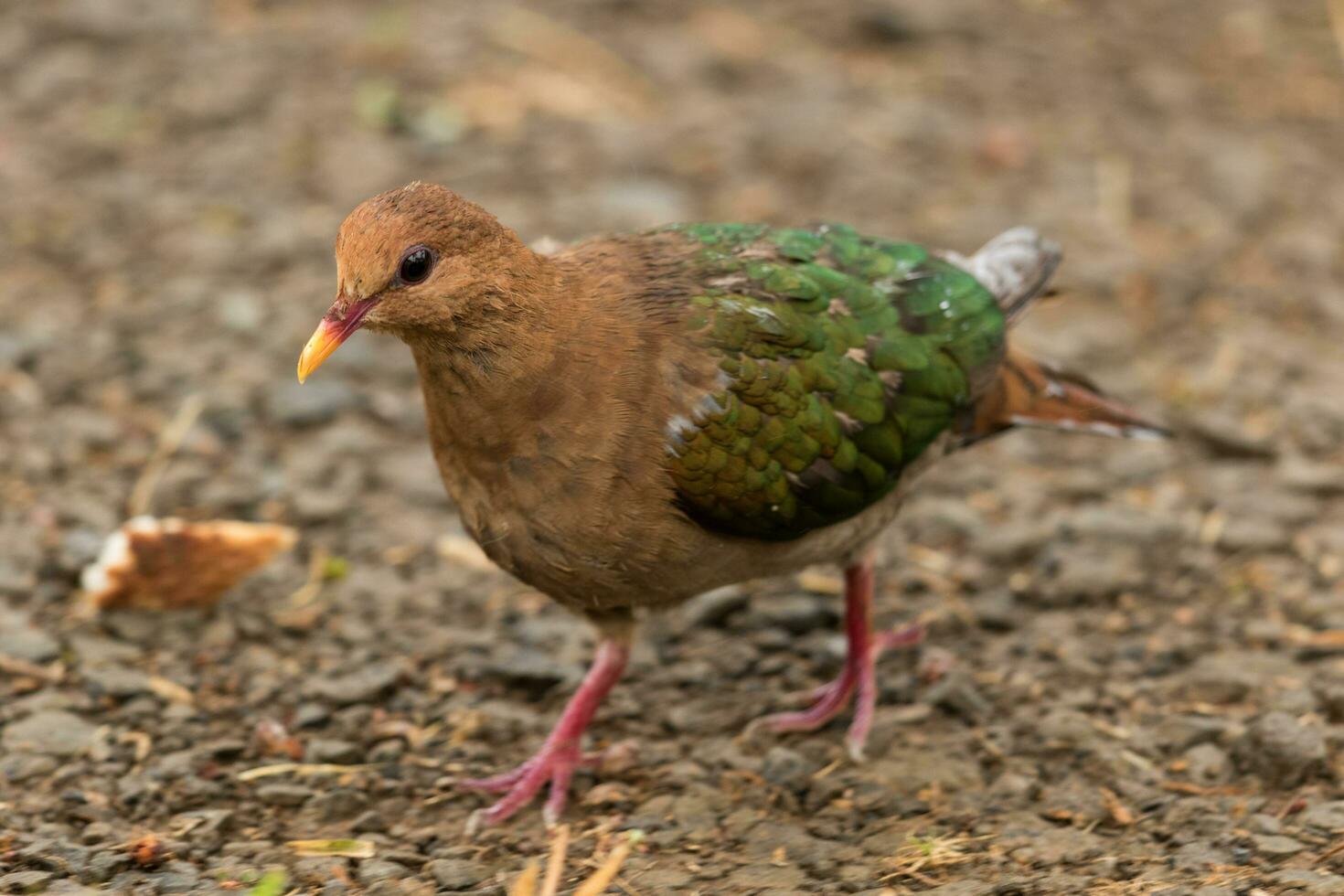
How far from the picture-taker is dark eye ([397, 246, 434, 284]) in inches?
159

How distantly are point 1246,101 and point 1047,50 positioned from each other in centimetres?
105

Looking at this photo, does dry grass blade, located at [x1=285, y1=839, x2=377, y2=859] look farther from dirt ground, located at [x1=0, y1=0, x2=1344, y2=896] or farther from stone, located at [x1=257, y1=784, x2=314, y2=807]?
stone, located at [x1=257, y1=784, x2=314, y2=807]

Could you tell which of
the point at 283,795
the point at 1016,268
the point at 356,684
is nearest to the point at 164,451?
the point at 356,684

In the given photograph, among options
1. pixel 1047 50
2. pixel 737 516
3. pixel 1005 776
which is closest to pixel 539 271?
pixel 737 516

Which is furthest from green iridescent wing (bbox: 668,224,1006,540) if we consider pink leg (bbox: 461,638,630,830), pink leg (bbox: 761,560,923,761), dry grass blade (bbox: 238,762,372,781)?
dry grass blade (bbox: 238,762,372,781)

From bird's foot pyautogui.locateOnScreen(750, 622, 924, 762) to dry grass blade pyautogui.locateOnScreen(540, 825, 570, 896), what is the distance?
894mm

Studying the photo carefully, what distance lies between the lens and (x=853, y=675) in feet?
16.8

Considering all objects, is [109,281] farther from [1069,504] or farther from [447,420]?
[1069,504]

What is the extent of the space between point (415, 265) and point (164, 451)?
2.40 meters

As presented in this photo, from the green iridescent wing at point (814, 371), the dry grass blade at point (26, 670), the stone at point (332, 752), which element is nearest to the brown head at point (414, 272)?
the green iridescent wing at point (814, 371)

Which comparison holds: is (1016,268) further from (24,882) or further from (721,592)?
(24,882)

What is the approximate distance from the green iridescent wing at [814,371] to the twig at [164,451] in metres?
2.25

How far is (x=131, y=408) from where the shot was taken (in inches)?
248

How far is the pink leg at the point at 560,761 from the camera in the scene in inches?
180
